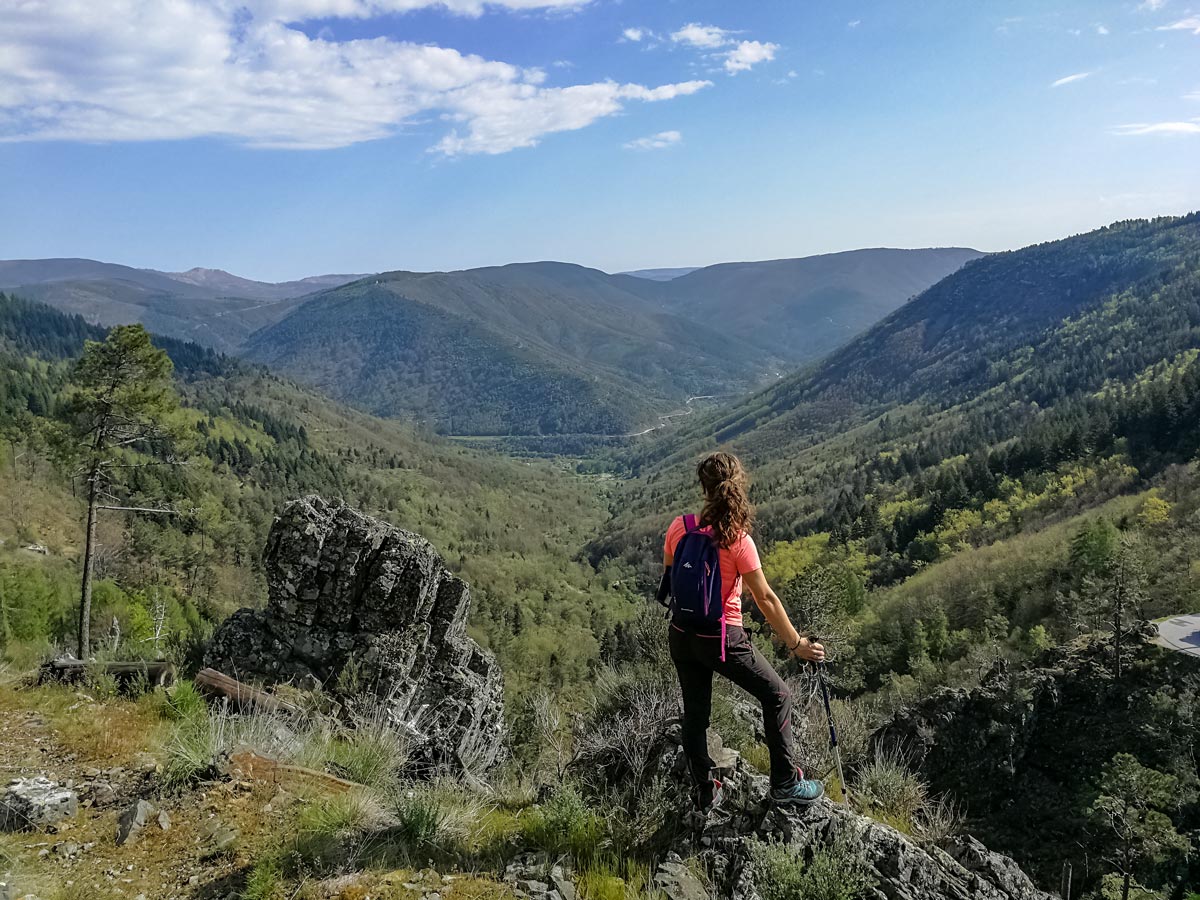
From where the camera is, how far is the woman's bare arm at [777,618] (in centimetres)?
500

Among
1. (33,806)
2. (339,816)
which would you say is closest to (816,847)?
(339,816)

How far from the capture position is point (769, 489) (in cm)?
13788

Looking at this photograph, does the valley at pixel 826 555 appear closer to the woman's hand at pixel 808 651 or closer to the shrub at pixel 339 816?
the shrub at pixel 339 816

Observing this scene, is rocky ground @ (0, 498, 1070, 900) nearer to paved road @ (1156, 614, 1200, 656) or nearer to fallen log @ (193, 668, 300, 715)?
fallen log @ (193, 668, 300, 715)

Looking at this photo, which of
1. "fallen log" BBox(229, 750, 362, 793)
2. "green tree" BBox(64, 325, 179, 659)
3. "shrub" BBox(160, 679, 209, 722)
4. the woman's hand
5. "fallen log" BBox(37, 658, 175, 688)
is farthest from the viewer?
"green tree" BBox(64, 325, 179, 659)

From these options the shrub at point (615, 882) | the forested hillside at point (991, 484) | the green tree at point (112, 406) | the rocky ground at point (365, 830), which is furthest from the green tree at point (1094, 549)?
the green tree at point (112, 406)

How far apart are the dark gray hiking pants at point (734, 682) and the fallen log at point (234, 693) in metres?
4.90

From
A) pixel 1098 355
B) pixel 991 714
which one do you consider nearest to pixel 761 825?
pixel 991 714

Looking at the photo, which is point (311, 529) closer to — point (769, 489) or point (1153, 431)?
point (1153, 431)

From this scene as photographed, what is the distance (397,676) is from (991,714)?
66.5 ft

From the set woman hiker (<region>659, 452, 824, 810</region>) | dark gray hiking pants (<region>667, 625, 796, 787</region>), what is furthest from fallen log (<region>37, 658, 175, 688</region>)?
woman hiker (<region>659, 452, 824, 810</region>)

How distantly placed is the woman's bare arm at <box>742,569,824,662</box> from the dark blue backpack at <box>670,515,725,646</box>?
0.86 ft

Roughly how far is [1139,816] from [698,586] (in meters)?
20.3

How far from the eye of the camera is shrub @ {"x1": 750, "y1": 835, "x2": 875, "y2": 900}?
4.04 m
